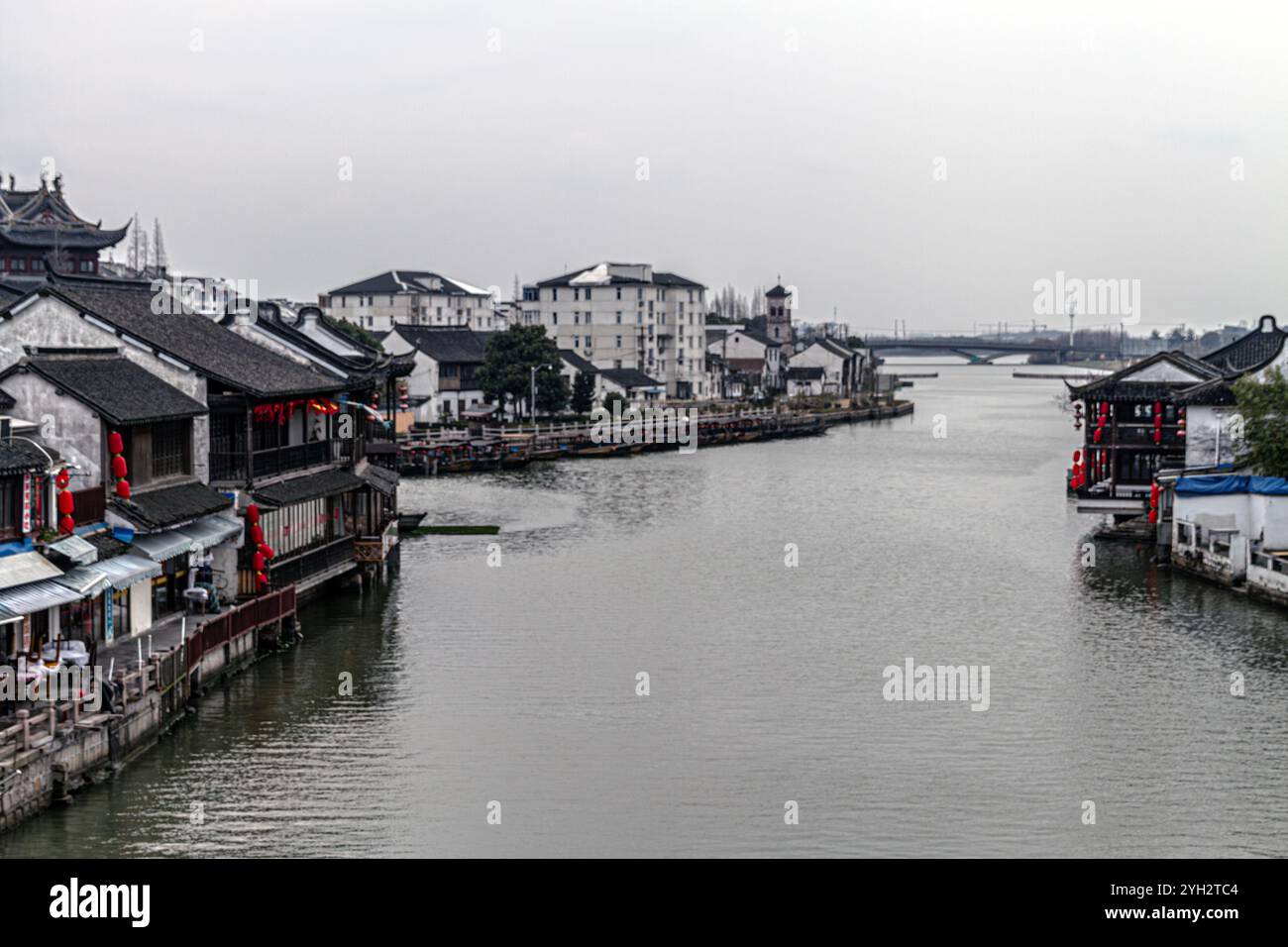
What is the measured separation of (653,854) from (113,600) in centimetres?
1172

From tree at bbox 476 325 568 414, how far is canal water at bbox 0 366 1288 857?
4323 cm

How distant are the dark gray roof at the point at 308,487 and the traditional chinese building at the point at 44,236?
3282 cm

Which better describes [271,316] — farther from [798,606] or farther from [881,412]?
[881,412]

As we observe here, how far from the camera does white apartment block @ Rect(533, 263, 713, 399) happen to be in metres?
122

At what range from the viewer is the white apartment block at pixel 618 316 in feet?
401

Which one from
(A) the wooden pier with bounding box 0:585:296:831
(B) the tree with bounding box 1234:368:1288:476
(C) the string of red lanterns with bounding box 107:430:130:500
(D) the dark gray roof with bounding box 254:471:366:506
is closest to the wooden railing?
(A) the wooden pier with bounding box 0:585:296:831

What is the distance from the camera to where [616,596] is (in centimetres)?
4053

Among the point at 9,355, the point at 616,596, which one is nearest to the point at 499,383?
the point at 616,596

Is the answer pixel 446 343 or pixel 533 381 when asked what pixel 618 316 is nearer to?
pixel 446 343

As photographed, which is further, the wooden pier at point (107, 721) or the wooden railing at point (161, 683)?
the wooden railing at point (161, 683)

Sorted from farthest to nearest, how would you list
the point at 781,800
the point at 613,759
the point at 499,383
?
the point at 499,383 < the point at 613,759 < the point at 781,800

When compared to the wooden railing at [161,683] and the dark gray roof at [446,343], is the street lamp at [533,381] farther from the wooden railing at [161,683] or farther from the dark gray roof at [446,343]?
the wooden railing at [161,683]

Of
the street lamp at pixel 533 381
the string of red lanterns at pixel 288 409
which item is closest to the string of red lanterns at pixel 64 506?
the string of red lanterns at pixel 288 409

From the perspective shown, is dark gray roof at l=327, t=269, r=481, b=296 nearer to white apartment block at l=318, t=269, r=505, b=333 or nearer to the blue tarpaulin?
white apartment block at l=318, t=269, r=505, b=333
